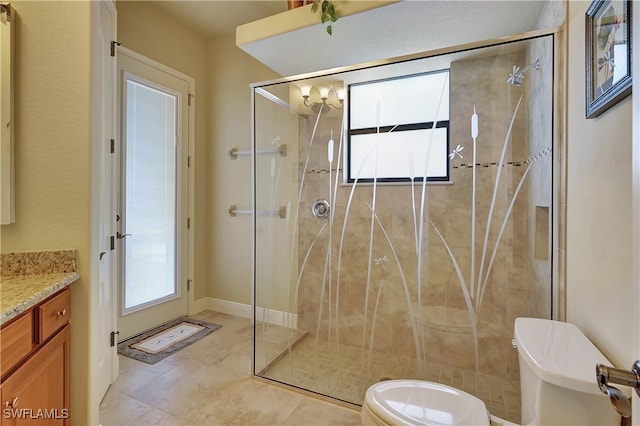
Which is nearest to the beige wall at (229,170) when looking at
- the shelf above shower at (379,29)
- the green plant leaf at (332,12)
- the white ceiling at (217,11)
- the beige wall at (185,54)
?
the beige wall at (185,54)

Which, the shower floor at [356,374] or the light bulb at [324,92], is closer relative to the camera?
the shower floor at [356,374]

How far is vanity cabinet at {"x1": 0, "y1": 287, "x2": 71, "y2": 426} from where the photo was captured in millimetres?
952

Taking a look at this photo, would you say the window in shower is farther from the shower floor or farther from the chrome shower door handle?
the chrome shower door handle

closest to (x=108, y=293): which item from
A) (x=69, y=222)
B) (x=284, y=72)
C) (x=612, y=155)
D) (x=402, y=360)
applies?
(x=69, y=222)

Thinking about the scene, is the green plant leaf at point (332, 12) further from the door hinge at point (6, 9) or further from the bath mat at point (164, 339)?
the bath mat at point (164, 339)

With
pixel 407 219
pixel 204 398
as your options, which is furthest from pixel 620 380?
pixel 204 398

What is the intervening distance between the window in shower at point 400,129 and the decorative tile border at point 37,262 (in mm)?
1576

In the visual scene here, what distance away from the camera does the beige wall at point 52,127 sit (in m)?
1.29

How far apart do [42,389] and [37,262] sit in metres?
0.50

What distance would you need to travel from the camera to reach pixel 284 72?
2.70m

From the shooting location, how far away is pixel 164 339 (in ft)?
8.60

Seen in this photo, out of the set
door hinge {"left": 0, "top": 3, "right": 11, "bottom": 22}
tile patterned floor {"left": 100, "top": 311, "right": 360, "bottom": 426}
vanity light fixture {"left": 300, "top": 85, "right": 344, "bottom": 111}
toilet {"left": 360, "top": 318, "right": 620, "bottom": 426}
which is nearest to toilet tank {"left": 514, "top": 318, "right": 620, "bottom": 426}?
toilet {"left": 360, "top": 318, "right": 620, "bottom": 426}

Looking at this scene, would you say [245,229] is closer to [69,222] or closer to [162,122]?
[162,122]

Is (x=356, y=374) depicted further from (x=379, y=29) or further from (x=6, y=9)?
(x=6, y=9)
